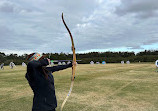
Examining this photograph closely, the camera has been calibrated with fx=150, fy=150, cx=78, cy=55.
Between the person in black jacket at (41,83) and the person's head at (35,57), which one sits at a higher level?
the person's head at (35,57)

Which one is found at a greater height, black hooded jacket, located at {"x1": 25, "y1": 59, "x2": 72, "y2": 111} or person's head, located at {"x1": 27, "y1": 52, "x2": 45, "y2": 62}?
person's head, located at {"x1": 27, "y1": 52, "x2": 45, "y2": 62}

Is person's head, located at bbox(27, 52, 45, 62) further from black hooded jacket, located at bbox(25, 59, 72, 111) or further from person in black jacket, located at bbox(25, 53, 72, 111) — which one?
black hooded jacket, located at bbox(25, 59, 72, 111)

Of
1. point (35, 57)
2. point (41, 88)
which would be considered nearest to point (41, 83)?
point (41, 88)

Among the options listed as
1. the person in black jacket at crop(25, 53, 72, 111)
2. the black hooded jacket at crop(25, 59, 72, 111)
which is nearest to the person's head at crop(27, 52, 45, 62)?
the person in black jacket at crop(25, 53, 72, 111)

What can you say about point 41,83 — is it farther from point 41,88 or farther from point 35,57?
point 35,57

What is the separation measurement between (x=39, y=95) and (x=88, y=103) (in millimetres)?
4094

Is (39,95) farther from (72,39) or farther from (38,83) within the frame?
(72,39)

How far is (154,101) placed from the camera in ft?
21.7

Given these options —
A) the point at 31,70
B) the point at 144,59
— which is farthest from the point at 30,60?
the point at 144,59

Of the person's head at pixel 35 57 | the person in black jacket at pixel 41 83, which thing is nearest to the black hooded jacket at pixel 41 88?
the person in black jacket at pixel 41 83

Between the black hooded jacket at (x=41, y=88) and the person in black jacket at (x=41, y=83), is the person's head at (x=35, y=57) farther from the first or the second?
the black hooded jacket at (x=41, y=88)

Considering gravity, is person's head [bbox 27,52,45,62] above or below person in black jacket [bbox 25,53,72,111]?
above

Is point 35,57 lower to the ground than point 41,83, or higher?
higher

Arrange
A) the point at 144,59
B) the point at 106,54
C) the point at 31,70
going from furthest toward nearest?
the point at 106,54 → the point at 144,59 → the point at 31,70
